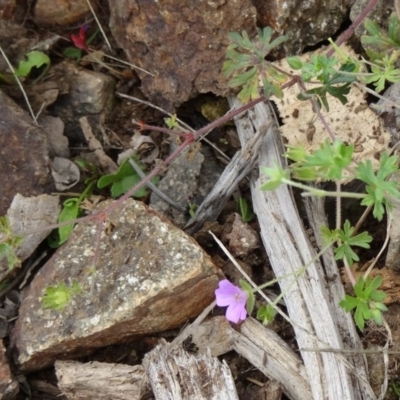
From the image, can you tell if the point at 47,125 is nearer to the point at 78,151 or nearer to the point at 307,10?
the point at 78,151

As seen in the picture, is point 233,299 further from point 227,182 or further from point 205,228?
point 227,182

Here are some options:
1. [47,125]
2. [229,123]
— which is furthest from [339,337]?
[47,125]

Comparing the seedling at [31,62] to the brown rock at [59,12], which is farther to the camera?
the brown rock at [59,12]

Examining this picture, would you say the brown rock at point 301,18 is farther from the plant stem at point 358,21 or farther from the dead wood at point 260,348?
the dead wood at point 260,348

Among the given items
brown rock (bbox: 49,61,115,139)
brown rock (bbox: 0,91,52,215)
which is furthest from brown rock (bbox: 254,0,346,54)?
brown rock (bbox: 0,91,52,215)

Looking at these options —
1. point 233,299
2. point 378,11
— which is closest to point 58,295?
point 233,299

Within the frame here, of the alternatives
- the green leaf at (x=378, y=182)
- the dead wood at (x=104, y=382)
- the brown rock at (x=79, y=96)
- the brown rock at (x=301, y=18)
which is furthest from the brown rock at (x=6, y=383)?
the brown rock at (x=301, y=18)
